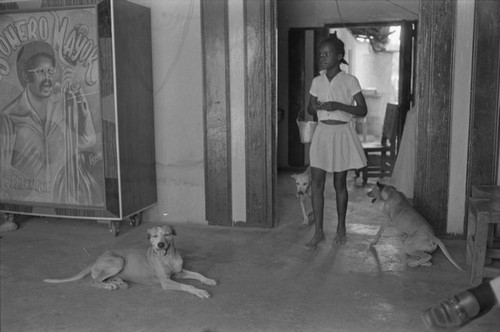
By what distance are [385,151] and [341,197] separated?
10.5 ft

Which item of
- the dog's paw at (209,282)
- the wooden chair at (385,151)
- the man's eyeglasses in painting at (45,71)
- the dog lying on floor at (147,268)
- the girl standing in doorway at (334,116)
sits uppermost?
the man's eyeglasses in painting at (45,71)

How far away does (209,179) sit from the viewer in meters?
5.44

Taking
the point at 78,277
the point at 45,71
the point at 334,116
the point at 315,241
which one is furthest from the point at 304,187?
the point at 45,71

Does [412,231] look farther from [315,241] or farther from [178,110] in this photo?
[178,110]

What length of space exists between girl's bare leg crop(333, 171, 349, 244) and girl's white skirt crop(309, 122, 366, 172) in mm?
122

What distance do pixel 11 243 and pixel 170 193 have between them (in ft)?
5.01

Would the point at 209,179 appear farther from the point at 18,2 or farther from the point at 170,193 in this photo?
the point at 18,2

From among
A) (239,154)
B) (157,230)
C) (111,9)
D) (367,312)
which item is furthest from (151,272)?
(111,9)

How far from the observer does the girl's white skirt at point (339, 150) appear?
4.59 metres

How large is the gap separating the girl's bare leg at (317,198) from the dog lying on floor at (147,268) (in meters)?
1.24

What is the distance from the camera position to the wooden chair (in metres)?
7.64

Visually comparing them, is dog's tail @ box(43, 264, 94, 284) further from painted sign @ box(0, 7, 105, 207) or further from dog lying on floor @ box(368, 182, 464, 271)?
dog lying on floor @ box(368, 182, 464, 271)

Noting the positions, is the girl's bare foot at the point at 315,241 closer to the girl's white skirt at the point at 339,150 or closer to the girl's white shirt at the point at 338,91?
the girl's white skirt at the point at 339,150

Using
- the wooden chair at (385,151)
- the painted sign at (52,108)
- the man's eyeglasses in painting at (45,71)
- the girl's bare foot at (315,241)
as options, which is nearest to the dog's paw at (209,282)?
the girl's bare foot at (315,241)
